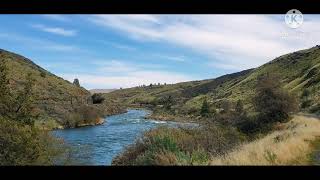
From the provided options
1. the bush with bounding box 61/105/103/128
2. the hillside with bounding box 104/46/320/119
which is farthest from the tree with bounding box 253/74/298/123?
the bush with bounding box 61/105/103/128

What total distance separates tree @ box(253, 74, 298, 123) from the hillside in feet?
1.47

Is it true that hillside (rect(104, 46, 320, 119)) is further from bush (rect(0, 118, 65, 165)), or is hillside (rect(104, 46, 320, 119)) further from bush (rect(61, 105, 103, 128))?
bush (rect(61, 105, 103, 128))

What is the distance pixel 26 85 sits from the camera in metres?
15.7

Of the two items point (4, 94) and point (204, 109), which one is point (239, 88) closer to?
point (204, 109)

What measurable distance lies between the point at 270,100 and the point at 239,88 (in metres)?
1.94

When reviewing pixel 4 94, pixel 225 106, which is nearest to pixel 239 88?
pixel 225 106

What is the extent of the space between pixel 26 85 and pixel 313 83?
34.0 meters

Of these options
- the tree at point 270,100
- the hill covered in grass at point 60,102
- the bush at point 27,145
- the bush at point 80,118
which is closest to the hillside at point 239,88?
the tree at point 270,100

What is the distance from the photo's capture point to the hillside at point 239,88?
38.3 ft

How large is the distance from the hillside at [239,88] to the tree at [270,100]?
45cm

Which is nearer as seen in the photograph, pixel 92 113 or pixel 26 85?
pixel 26 85

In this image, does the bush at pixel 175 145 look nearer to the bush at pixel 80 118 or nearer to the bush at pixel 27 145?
the bush at pixel 27 145
